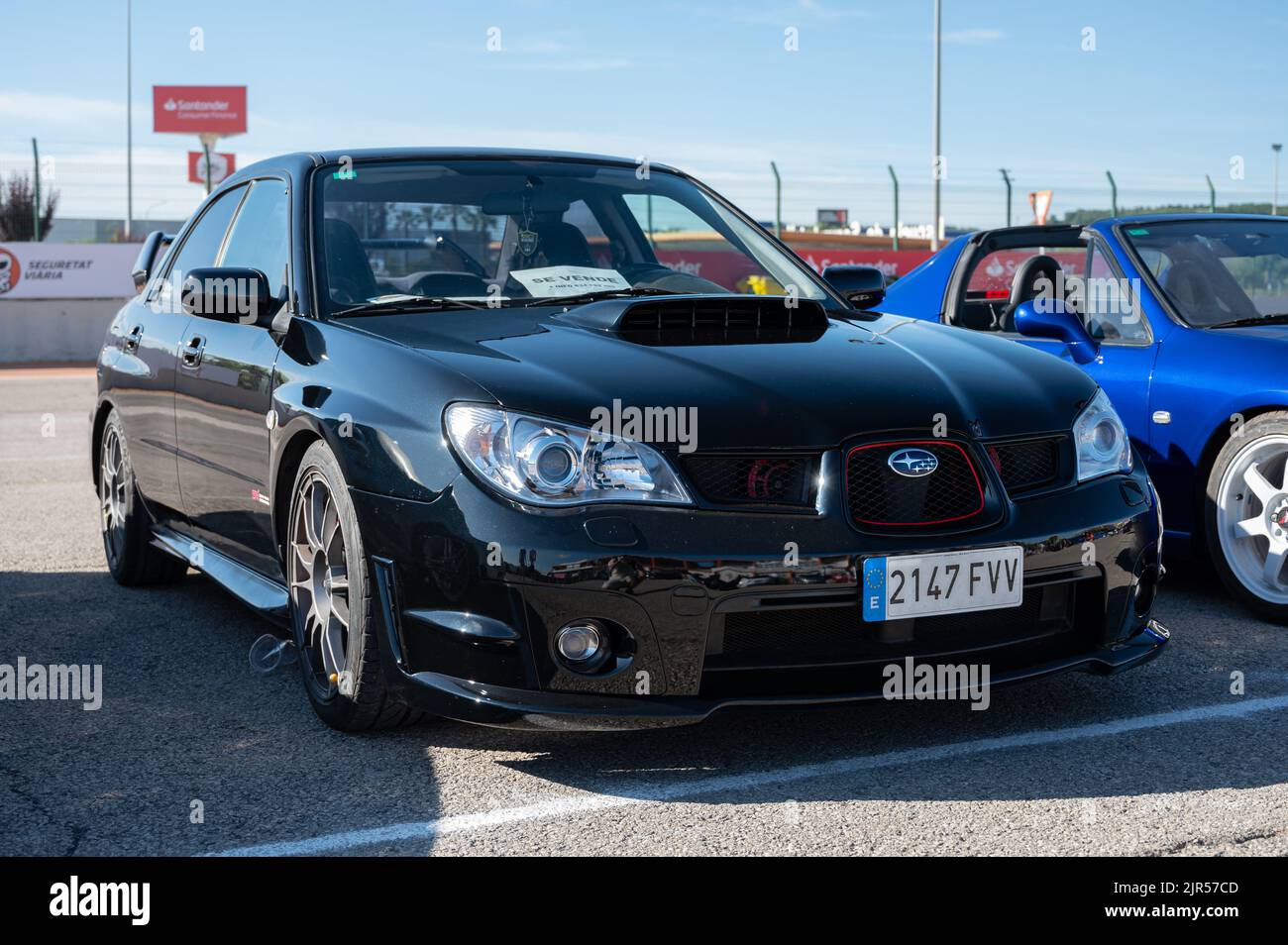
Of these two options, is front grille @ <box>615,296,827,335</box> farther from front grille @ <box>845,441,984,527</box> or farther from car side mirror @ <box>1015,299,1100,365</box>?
car side mirror @ <box>1015,299,1100,365</box>

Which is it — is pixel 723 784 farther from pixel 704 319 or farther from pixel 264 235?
pixel 264 235

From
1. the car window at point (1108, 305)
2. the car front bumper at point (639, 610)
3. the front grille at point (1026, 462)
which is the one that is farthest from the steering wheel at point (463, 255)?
the car window at point (1108, 305)

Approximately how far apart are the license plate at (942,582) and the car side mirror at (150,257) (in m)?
4.03

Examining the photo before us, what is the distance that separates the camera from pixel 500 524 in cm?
342

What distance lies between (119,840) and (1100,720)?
247 cm

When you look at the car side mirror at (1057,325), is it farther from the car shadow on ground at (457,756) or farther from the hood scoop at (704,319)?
the hood scoop at (704,319)

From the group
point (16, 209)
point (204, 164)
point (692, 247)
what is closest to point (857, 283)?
point (692, 247)

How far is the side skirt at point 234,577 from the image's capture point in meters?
4.47

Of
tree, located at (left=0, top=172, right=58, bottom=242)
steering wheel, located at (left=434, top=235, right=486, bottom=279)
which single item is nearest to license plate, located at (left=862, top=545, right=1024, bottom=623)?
steering wheel, located at (left=434, top=235, right=486, bottom=279)

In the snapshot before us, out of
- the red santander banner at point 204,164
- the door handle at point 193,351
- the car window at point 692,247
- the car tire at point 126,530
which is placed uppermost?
the red santander banner at point 204,164

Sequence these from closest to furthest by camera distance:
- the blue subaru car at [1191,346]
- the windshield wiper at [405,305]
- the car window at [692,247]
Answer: the windshield wiper at [405,305], the car window at [692,247], the blue subaru car at [1191,346]

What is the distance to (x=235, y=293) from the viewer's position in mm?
4570

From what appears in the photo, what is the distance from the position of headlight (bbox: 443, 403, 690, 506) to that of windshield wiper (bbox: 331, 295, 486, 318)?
93 centimetres
